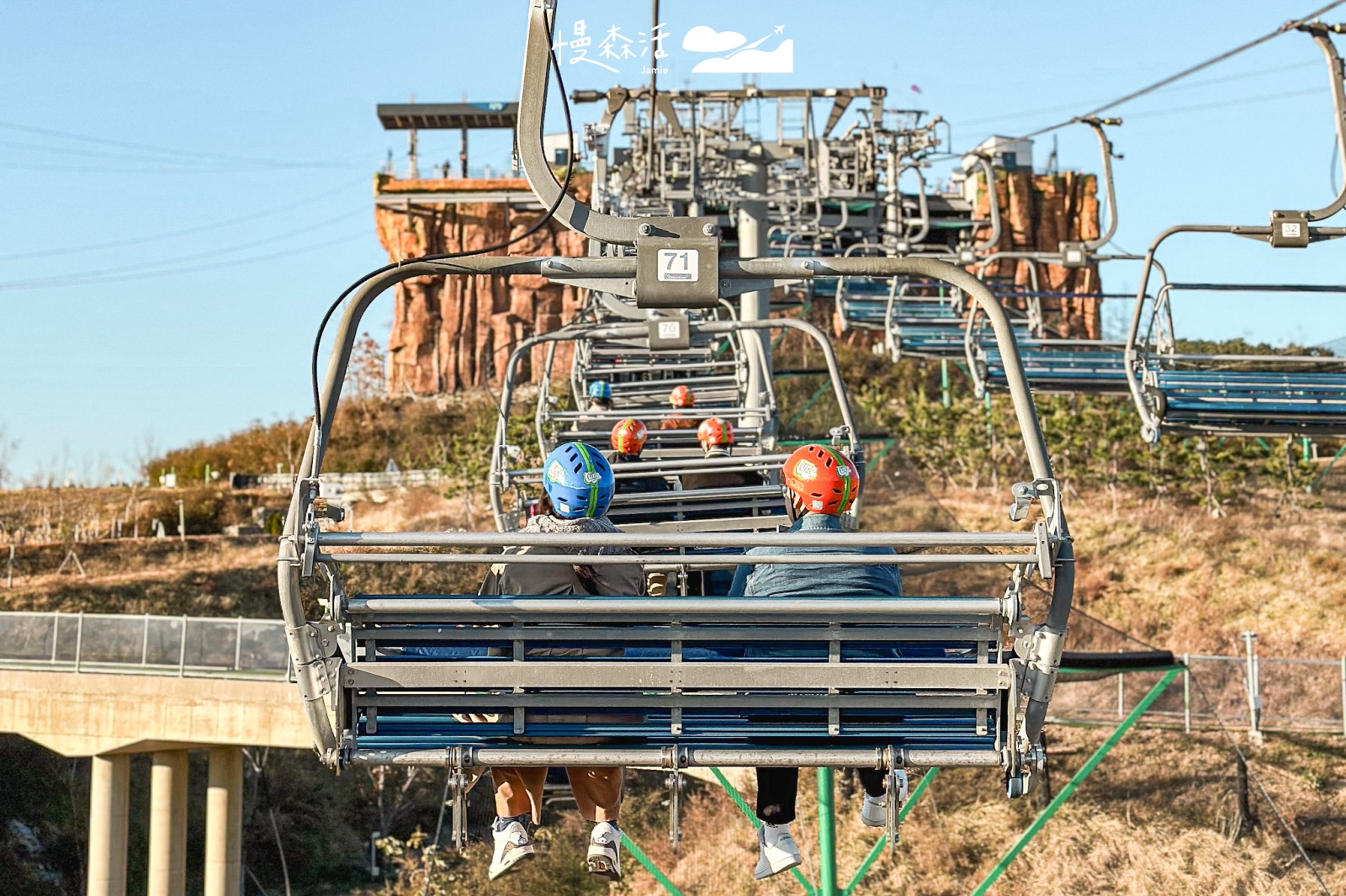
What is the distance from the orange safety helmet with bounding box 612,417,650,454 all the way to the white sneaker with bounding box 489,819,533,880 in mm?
4981

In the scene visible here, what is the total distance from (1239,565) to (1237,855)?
10.2m

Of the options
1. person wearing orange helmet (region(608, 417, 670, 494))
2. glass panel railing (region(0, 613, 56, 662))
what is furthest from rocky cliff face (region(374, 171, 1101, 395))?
person wearing orange helmet (region(608, 417, 670, 494))

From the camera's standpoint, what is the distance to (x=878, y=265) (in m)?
4.73

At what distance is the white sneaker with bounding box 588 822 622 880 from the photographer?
5.26m

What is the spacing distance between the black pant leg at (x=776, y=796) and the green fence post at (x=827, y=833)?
263 inches

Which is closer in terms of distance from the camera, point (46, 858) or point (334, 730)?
point (334, 730)

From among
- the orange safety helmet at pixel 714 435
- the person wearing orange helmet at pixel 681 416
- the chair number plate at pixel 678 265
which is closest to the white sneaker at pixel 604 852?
the chair number plate at pixel 678 265

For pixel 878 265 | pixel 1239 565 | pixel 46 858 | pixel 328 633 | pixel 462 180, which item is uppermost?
pixel 462 180

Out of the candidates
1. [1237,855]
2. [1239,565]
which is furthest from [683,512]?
[1239,565]

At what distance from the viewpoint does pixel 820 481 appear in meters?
5.65

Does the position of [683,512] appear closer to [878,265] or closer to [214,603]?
[878,265]

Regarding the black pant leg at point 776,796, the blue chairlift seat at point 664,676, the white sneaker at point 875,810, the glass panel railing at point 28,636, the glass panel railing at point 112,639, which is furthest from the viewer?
the glass panel railing at point 28,636

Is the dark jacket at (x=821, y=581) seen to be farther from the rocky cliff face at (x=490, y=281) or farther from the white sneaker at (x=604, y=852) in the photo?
the rocky cliff face at (x=490, y=281)

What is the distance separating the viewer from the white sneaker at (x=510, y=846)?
→ 17.4 ft
